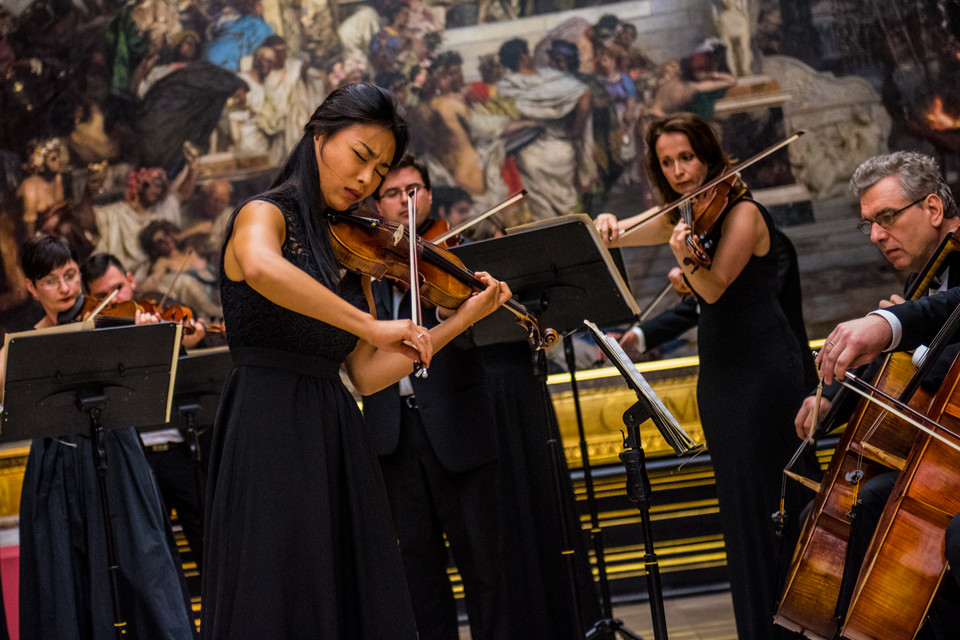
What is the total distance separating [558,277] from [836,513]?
3.39ft

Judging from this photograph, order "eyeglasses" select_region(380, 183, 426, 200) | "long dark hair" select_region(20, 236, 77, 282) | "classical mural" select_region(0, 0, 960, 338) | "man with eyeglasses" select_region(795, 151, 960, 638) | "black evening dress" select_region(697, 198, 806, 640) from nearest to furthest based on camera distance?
"man with eyeglasses" select_region(795, 151, 960, 638) < "black evening dress" select_region(697, 198, 806, 640) < "eyeglasses" select_region(380, 183, 426, 200) < "long dark hair" select_region(20, 236, 77, 282) < "classical mural" select_region(0, 0, 960, 338)

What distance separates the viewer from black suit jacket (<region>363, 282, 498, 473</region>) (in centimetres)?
312

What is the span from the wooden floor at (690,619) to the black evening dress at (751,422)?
698 mm

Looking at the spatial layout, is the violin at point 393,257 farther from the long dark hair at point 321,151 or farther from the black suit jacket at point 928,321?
the black suit jacket at point 928,321

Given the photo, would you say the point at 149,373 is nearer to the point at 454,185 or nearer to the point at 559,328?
the point at 559,328


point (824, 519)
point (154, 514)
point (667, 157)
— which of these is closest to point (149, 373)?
point (154, 514)

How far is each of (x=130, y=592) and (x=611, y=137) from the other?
318cm

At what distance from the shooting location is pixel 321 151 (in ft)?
6.98

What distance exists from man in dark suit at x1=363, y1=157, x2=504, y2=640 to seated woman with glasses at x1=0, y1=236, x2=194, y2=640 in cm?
105

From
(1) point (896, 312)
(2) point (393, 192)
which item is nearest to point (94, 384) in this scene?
(2) point (393, 192)

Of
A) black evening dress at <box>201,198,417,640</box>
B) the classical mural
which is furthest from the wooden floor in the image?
the classical mural

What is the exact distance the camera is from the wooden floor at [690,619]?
12.5ft

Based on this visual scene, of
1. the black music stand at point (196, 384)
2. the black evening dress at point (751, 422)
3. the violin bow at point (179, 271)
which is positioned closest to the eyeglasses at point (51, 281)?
the black music stand at point (196, 384)

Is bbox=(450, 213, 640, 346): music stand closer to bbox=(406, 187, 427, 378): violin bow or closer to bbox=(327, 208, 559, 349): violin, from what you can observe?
bbox=(327, 208, 559, 349): violin
